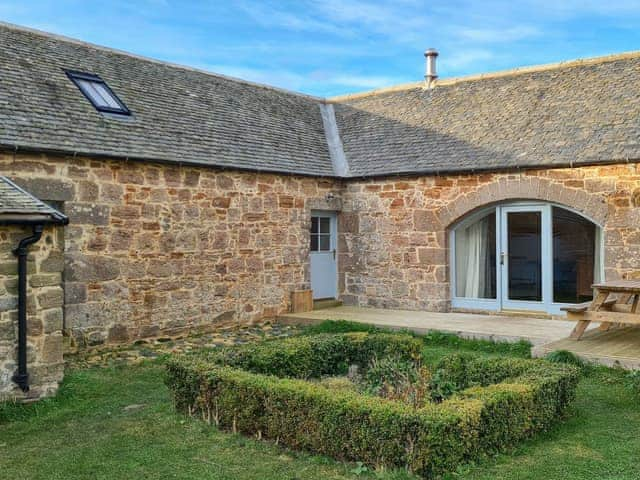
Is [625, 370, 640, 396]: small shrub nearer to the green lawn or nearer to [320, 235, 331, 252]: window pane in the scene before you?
the green lawn

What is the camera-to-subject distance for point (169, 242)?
36.6 feet

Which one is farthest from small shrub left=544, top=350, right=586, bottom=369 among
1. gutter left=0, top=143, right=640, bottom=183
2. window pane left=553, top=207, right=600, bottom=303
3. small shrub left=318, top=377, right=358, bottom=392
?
gutter left=0, top=143, right=640, bottom=183

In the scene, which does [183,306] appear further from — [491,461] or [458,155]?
[491,461]

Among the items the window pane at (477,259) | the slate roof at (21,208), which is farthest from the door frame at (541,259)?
the slate roof at (21,208)

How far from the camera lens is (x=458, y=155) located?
42.2ft

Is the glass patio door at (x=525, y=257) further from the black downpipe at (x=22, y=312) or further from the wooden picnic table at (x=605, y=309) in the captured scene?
the black downpipe at (x=22, y=312)

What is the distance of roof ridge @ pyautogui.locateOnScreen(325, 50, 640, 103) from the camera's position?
13115 millimetres

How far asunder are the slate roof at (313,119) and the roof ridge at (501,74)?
0.03 m

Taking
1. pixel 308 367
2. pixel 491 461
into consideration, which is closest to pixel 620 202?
pixel 308 367

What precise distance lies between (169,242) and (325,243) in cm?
432

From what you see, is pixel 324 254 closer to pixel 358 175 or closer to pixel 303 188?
pixel 303 188

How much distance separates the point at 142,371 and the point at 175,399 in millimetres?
2208

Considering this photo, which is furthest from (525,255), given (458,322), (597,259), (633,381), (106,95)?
(106,95)

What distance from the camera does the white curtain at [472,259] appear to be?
1284 cm
